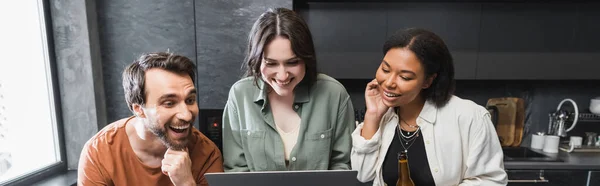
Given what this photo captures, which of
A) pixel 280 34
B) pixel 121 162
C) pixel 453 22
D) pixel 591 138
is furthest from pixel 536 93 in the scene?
pixel 121 162

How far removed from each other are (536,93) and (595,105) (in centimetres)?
35

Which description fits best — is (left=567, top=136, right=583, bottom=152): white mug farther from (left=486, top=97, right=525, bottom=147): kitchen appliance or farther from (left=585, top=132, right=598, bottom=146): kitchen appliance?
(left=486, top=97, right=525, bottom=147): kitchen appliance

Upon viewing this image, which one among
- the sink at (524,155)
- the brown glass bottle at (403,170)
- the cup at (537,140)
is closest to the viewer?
the brown glass bottle at (403,170)

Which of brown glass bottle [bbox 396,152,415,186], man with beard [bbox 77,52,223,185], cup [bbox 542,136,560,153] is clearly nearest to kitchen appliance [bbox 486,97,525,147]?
cup [bbox 542,136,560,153]

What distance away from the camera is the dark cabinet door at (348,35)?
2043 millimetres

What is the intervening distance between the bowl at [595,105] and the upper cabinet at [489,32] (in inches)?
10.6

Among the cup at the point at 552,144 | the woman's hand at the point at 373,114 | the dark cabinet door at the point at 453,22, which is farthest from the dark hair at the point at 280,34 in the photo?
the cup at the point at 552,144

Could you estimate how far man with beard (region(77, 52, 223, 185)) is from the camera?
3.08ft

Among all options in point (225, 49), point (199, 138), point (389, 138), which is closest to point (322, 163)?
point (389, 138)

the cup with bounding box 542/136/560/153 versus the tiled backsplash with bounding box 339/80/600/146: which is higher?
the tiled backsplash with bounding box 339/80/600/146

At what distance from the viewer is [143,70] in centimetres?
96

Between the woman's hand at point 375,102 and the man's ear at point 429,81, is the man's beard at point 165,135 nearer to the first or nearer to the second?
the woman's hand at point 375,102

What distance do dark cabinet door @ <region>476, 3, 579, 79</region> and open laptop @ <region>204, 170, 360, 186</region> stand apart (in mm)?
1737

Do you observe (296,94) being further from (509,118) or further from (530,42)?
(509,118)
